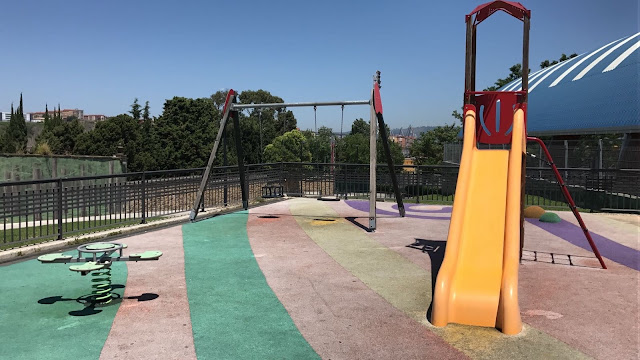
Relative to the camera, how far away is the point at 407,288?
21.8ft

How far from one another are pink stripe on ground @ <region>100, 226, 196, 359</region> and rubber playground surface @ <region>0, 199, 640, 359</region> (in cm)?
2

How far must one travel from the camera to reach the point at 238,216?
1316cm

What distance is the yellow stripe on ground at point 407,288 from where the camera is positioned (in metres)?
4.60

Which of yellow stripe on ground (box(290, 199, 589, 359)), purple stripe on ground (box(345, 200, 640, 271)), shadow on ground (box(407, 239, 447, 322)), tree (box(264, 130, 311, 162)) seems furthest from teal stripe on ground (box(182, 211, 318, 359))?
tree (box(264, 130, 311, 162))

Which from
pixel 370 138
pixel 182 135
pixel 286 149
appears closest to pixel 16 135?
pixel 182 135

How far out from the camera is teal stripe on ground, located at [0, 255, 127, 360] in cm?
450

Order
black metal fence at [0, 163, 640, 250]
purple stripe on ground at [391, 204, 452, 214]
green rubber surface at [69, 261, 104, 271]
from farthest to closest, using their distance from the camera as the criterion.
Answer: purple stripe on ground at [391, 204, 452, 214] → black metal fence at [0, 163, 640, 250] → green rubber surface at [69, 261, 104, 271]

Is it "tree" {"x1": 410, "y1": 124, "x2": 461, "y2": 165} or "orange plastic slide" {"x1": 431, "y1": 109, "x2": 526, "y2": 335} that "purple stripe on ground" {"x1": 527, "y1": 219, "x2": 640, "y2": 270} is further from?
"tree" {"x1": 410, "y1": 124, "x2": 461, "y2": 165}

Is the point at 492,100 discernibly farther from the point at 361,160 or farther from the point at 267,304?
the point at 361,160

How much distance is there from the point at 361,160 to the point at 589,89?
32703 millimetres

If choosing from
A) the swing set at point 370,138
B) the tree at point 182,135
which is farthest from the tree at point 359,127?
the swing set at point 370,138

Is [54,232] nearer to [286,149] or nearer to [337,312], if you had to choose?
[337,312]

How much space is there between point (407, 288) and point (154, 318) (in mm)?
3567

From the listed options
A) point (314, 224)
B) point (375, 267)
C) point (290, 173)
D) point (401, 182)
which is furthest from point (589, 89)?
point (375, 267)
